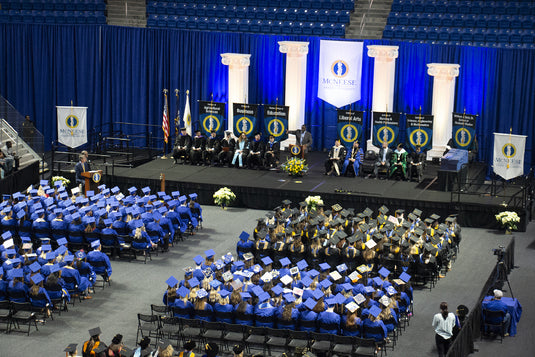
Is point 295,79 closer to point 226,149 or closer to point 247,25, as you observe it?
point 247,25

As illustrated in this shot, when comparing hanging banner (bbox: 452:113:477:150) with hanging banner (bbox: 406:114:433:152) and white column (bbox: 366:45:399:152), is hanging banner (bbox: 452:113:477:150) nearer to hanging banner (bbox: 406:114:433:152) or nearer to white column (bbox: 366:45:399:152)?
hanging banner (bbox: 406:114:433:152)

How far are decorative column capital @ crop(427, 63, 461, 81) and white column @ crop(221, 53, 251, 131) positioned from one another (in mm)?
6346

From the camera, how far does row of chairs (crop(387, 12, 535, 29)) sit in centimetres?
2817

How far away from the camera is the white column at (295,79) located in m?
28.9

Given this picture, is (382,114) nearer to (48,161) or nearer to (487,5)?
(487,5)

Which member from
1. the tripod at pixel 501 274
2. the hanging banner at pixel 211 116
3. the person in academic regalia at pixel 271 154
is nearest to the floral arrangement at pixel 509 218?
the tripod at pixel 501 274

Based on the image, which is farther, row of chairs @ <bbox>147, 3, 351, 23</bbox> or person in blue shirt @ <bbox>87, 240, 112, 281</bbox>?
row of chairs @ <bbox>147, 3, 351, 23</bbox>

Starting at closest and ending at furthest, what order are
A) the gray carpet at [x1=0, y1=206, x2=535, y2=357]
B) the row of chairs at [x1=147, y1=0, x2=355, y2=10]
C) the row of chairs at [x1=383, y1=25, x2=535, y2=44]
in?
the gray carpet at [x1=0, y1=206, x2=535, y2=357] < the row of chairs at [x1=383, y1=25, x2=535, y2=44] < the row of chairs at [x1=147, y1=0, x2=355, y2=10]

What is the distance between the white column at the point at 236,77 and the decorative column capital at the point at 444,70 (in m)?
6.35

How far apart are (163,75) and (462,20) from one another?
11.0 metres

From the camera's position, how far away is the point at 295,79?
2914 cm

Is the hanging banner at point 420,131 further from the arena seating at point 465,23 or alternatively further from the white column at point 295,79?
the white column at point 295,79

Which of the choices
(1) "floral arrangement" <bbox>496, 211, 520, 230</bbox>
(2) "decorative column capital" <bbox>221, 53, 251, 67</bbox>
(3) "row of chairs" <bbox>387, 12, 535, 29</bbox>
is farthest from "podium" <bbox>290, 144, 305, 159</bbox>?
(1) "floral arrangement" <bbox>496, 211, 520, 230</bbox>

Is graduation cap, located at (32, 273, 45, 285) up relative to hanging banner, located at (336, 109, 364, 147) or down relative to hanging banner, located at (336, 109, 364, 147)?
down
